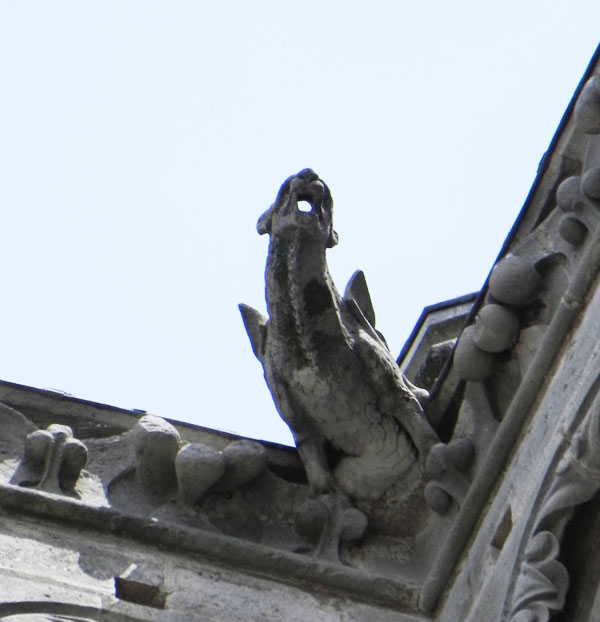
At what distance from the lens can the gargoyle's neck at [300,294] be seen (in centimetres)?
573

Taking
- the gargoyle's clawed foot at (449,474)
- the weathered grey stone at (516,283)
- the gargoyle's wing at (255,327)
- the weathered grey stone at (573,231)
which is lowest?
the gargoyle's clawed foot at (449,474)

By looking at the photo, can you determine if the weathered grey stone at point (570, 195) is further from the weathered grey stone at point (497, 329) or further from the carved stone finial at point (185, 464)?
the carved stone finial at point (185, 464)

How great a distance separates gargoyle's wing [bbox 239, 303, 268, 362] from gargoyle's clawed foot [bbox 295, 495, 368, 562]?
49 cm

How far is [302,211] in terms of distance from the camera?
227 inches

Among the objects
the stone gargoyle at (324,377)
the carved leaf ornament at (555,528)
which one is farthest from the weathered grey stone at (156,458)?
the carved leaf ornament at (555,528)

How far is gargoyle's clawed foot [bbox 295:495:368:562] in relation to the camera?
5.67 meters

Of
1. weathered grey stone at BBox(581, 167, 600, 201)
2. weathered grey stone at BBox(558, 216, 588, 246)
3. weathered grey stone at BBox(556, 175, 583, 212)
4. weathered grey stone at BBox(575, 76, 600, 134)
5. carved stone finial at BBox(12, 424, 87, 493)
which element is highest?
weathered grey stone at BBox(575, 76, 600, 134)

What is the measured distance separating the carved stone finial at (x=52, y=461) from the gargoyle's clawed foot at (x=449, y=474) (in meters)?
0.97

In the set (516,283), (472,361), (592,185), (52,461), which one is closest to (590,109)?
(592,185)

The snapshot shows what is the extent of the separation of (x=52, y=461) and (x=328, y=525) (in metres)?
0.80

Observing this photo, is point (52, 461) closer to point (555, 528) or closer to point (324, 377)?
point (324, 377)

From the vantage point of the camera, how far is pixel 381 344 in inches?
231

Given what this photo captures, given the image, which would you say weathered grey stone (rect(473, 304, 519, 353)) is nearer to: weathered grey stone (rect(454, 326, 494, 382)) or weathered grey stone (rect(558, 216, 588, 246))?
weathered grey stone (rect(454, 326, 494, 382))

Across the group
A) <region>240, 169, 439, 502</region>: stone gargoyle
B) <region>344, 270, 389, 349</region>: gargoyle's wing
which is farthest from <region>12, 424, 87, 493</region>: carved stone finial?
<region>344, 270, 389, 349</region>: gargoyle's wing
